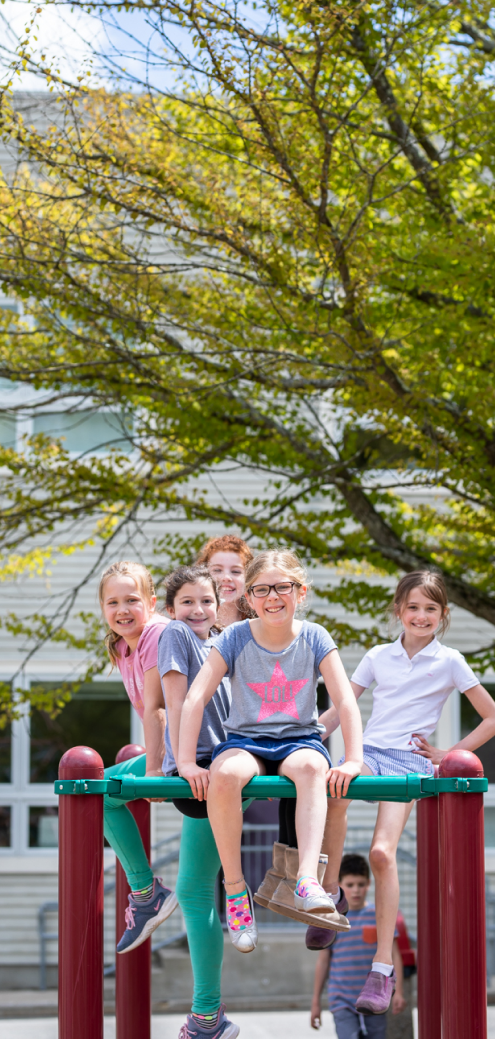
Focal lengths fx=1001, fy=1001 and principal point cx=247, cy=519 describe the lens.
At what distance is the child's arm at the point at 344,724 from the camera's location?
9.37 feet

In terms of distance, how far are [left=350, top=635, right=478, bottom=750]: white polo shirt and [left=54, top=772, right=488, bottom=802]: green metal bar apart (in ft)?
2.63

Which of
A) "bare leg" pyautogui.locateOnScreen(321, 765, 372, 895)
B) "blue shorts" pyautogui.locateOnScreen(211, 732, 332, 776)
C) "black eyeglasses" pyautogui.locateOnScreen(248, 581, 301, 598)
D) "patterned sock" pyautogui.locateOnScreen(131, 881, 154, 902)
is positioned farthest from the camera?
"patterned sock" pyautogui.locateOnScreen(131, 881, 154, 902)

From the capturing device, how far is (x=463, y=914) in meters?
2.71

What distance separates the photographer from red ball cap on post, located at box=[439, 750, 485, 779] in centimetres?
279

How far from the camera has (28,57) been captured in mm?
4828

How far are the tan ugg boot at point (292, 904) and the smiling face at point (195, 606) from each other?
0.82 metres

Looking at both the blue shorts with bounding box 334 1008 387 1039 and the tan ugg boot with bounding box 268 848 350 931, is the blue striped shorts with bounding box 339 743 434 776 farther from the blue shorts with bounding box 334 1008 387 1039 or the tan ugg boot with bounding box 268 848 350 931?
the blue shorts with bounding box 334 1008 387 1039

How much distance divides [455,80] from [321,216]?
2618mm

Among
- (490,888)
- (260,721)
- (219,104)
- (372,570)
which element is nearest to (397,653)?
(260,721)

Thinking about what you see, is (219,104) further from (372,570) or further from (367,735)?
(372,570)

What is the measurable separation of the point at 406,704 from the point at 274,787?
103cm

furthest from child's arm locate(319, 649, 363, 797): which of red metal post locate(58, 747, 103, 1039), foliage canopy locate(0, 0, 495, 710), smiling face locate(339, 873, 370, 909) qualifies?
smiling face locate(339, 873, 370, 909)

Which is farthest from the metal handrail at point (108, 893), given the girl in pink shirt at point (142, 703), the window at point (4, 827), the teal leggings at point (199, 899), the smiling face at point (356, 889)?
the teal leggings at point (199, 899)

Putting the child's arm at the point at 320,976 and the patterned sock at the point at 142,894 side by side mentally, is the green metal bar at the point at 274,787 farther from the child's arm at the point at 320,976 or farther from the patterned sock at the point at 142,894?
the child's arm at the point at 320,976
